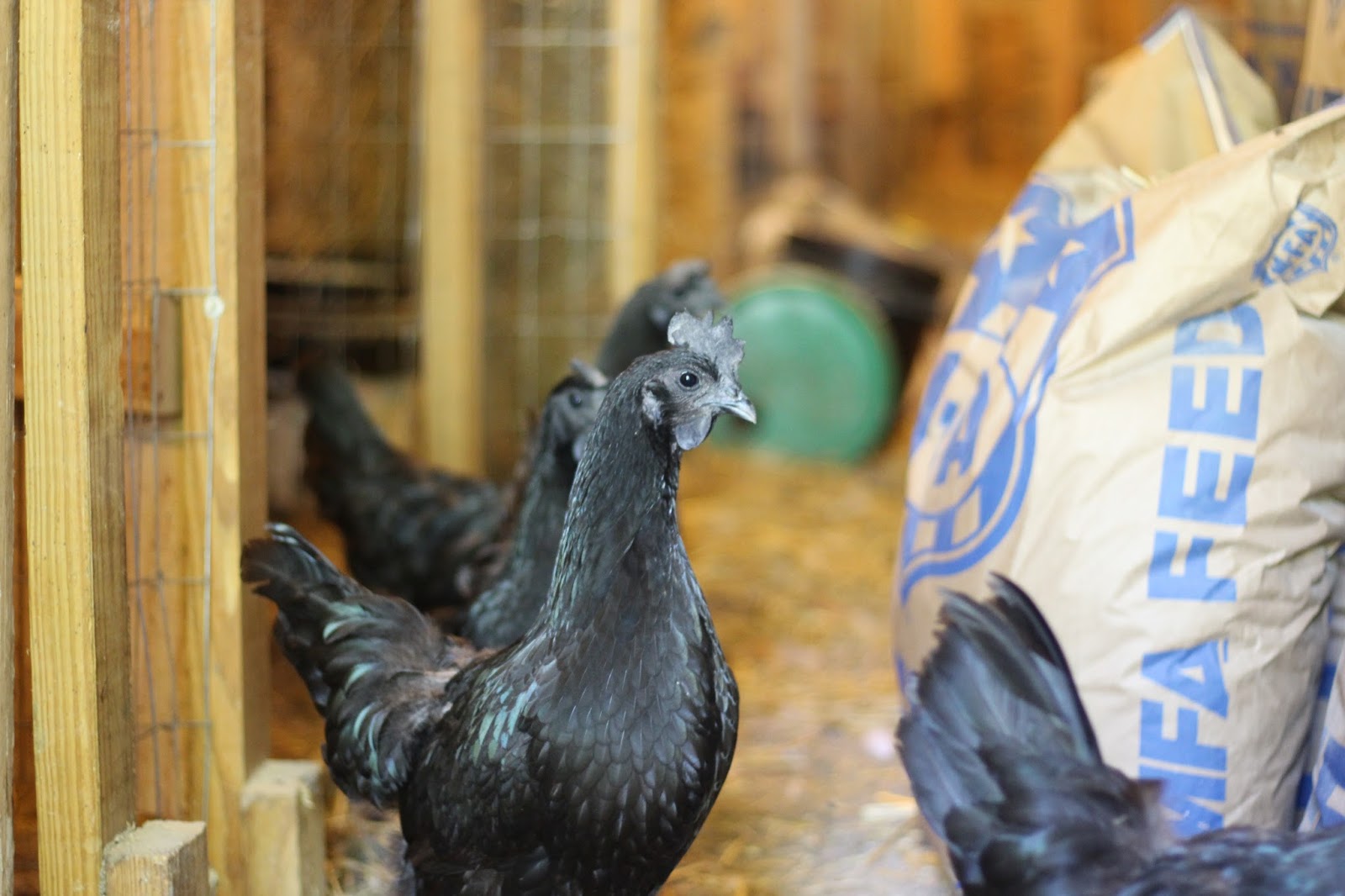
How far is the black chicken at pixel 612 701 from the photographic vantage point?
1.57m

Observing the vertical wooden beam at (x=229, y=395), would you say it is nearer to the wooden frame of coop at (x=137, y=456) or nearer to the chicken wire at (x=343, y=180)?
the wooden frame of coop at (x=137, y=456)

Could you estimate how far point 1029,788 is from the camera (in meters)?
Answer: 1.67

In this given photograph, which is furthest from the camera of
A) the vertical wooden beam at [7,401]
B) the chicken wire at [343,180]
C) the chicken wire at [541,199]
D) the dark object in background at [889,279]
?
the dark object in background at [889,279]

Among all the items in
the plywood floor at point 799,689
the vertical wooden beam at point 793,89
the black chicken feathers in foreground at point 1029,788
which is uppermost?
the vertical wooden beam at point 793,89

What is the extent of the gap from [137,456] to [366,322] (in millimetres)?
2126

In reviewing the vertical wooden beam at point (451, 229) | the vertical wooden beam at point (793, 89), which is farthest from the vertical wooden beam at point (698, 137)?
the vertical wooden beam at point (451, 229)

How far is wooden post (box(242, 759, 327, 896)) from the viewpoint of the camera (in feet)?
6.49

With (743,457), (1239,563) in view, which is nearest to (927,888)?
(1239,563)

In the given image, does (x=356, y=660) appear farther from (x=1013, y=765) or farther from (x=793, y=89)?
(x=793, y=89)

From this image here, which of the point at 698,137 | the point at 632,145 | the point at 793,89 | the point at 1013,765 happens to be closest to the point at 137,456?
the point at 1013,765

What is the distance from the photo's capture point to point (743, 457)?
555cm

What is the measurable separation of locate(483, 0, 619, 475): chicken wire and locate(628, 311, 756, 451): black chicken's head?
2.39m

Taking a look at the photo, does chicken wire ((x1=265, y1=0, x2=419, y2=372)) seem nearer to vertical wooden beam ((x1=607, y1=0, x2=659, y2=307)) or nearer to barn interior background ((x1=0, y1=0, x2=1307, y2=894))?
barn interior background ((x1=0, y1=0, x2=1307, y2=894))

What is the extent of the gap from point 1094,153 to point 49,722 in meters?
2.00
